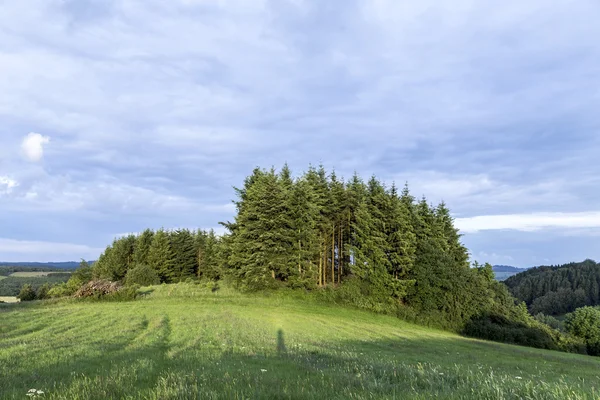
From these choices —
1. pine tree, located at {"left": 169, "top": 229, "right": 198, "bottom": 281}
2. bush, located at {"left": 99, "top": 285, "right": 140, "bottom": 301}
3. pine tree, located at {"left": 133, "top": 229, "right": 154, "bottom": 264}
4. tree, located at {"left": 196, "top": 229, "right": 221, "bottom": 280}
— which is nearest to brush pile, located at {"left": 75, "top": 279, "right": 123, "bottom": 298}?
bush, located at {"left": 99, "top": 285, "right": 140, "bottom": 301}

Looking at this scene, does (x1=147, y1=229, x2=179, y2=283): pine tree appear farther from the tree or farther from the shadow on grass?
the shadow on grass

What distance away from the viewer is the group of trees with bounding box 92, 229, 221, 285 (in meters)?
79.1

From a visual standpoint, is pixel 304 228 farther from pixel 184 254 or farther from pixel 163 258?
pixel 184 254

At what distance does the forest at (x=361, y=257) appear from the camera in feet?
141

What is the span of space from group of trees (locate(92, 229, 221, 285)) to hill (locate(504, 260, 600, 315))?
129675mm

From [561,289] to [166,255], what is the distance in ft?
496

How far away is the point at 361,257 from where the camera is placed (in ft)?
149

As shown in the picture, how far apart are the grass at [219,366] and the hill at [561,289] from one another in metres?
147

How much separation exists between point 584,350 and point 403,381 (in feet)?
209

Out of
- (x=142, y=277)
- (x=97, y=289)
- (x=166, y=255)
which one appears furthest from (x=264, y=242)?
(x=166, y=255)

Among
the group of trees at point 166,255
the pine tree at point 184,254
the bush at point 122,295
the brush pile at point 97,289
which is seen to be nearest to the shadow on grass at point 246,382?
the bush at point 122,295

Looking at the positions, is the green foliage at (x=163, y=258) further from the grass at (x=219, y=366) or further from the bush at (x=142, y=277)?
the grass at (x=219, y=366)

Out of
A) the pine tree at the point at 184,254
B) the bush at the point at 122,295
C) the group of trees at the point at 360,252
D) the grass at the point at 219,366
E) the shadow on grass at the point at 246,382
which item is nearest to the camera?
the shadow on grass at the point at 246,382

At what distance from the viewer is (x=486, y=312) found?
4431cm
